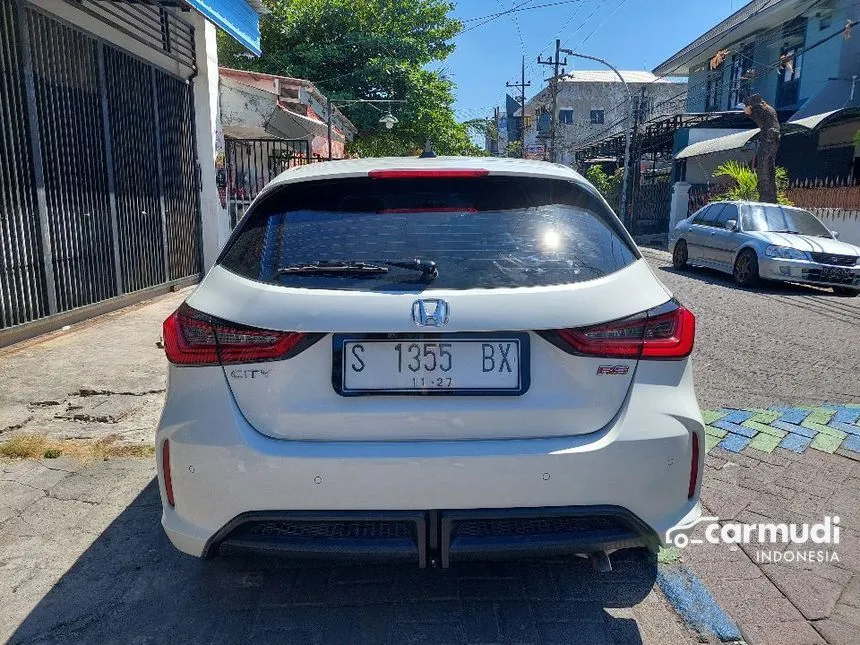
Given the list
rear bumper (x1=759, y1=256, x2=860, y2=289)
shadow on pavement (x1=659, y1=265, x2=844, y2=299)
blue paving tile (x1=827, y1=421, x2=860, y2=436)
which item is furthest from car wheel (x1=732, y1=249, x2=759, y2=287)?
blue paving tile (x1=827, y1=421, x2=860, y2=436)

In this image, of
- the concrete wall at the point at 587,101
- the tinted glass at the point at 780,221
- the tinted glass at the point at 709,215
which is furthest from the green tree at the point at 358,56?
the concrete wall at the point at 587,101

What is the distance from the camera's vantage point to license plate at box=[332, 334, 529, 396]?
2025mm

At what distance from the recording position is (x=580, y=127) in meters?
58.2

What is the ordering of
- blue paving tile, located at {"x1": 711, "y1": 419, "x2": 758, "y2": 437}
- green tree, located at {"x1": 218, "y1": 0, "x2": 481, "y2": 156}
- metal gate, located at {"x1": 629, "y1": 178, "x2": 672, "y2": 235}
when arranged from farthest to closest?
metal gate, located at {"x1": 629, "y1": 178, "x2": 672, "y2": 235} → green tree, located at {"x1": 218, "y1": 0, "x2": 481, "y2": 156} → blue paving tile, located at {"x1": 711, "y1": 419, "x2": 758, "y2": 437}

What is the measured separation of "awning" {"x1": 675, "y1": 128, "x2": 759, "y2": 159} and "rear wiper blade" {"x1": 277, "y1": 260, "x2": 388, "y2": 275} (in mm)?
21670

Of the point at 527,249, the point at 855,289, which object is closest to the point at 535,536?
the point at 527,249

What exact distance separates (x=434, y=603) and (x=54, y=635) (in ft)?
4.48

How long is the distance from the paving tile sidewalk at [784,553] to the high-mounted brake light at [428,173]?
1.89 meters

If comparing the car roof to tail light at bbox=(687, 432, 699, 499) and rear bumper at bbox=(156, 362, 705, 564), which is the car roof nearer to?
rear bumper at bbox=(156, 362, 705, 564)

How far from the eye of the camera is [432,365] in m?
2.04

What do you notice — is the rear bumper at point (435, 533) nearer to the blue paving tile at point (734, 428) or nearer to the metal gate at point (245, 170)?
the blue paving tile at point (734, 428)

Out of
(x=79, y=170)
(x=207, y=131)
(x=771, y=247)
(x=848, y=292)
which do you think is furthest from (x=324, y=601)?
(x=848, y=292)

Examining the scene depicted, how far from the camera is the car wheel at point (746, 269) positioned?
35.3ft

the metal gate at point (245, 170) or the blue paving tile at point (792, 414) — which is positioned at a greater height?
the metal gate at point (245, 170)
